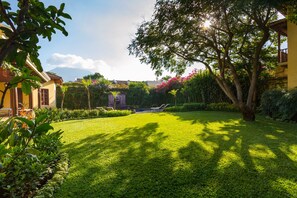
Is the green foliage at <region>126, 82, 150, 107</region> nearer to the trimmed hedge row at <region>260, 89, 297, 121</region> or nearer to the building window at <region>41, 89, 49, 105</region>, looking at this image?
the building window at <region>41, 89, 49, 105</region>

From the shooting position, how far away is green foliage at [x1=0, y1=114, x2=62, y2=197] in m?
1.33

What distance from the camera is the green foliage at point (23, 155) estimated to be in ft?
4.35

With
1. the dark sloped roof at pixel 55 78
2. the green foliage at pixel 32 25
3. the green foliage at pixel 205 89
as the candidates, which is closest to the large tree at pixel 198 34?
the green foliage at pixel 205 89

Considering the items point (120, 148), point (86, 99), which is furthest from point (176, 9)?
point (86, 99)

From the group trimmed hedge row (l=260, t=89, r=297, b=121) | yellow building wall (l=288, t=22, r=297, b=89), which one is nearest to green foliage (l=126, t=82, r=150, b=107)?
trimmed hedge row (l=260, t=89, r=297, b=121)

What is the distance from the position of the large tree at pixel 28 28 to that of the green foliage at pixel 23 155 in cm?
27

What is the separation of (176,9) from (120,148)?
671 centimetres

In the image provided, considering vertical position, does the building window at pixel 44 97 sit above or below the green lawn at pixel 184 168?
above

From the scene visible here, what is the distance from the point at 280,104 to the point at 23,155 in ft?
40.0

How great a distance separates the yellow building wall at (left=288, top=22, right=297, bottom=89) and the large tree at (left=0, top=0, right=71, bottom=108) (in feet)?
49.6

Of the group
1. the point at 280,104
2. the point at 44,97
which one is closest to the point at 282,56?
the point at 280,104

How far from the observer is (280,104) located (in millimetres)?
10891

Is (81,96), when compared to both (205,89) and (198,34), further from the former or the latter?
(198,34)

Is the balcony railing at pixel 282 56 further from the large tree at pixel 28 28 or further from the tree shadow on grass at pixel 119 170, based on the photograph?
the large tree at pixel 28 28
